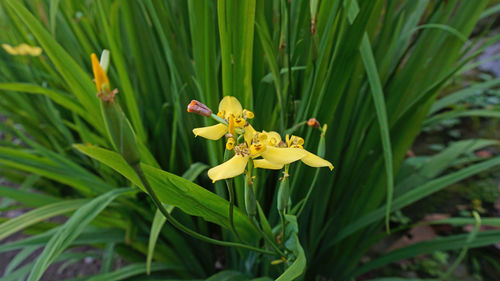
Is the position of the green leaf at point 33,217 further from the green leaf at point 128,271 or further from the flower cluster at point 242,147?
the flower cluster at point 242,147

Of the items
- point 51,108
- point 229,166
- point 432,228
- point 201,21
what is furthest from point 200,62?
point 432,228

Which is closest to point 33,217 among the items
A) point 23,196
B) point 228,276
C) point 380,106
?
point 23,196

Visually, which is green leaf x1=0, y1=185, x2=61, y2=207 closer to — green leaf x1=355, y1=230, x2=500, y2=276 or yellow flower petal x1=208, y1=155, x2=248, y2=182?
yellow flower petal x1=208, y1=155, x2=248, y2=182

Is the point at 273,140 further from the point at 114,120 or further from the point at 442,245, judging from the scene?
the point at 442,245

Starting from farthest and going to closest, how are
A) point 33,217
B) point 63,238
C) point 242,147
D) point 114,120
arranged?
point 33,217 → point 63,238 → point 242,147 → point 114,120

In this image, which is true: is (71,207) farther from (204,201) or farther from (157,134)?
(204,201)

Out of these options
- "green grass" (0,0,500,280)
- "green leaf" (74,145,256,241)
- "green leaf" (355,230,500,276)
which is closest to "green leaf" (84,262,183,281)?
"green grass" (0,0,500,280)

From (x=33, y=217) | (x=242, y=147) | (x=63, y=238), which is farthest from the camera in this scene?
(x=33, y=217)
